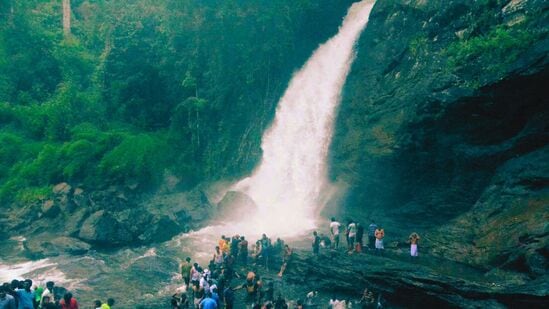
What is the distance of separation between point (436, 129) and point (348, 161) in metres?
7.81

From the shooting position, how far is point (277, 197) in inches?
1293

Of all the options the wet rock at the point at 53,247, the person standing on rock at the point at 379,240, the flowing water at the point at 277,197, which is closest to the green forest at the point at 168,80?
the flowing water at the point at 277,197

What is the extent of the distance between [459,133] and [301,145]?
14.8 m

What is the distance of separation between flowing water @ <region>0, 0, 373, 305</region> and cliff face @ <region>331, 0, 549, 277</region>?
358 centimetres

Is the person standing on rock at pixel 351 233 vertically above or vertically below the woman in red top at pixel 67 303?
above

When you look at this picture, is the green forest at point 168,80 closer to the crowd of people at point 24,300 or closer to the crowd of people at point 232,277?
the crowd of people at point 232,277

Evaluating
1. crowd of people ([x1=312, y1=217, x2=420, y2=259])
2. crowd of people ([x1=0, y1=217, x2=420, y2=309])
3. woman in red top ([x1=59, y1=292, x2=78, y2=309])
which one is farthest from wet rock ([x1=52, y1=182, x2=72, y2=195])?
crowd of people ([x1=312, y1=217, x2=420, y2=259])

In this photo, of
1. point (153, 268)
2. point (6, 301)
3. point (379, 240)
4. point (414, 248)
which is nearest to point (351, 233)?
point (379, 240)

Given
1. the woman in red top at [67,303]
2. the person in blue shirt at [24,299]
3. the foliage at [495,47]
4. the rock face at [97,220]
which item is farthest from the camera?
the rock face at [97,220]

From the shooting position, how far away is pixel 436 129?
22688mm

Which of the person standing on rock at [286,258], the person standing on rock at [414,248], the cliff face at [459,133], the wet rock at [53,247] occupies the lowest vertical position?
the wet rock at [53,247]

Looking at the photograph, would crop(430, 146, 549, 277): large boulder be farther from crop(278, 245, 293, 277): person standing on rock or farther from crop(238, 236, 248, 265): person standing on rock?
crop(238, 236, 248, 265): person standing on rock

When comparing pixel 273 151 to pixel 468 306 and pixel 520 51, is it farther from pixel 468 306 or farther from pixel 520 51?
pixel 468 306

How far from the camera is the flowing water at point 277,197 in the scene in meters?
19.6
